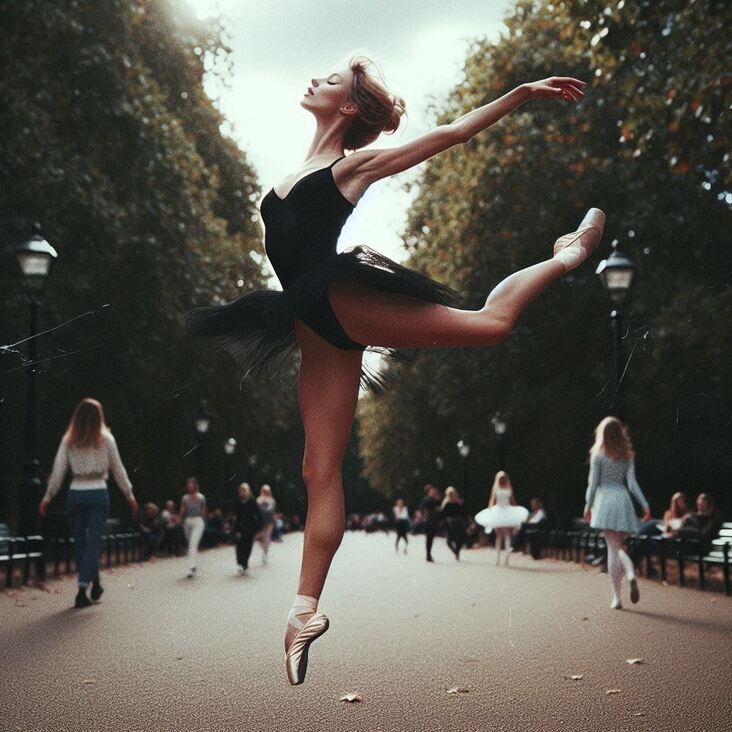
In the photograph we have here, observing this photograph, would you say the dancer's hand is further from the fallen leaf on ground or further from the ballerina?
the fallen leaf on ground

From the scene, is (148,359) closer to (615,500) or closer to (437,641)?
(615,500)

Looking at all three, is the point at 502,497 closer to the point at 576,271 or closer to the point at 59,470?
the point at 576,271

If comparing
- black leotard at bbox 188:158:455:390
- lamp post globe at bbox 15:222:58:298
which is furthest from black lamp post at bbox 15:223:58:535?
black leotard at bbox 188:158:455:390

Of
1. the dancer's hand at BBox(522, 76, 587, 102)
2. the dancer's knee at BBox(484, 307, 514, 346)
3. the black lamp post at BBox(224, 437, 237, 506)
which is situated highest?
the black lamp post at BBox(224, 437, 237, 506)

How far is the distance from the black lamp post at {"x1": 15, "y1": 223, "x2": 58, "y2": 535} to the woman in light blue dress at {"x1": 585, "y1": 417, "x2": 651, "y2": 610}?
5.57m

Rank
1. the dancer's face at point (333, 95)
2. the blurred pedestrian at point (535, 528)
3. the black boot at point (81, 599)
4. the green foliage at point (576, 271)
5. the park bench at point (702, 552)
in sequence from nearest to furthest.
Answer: the dancer's face at point (333, 95) < the black boot at point (81, 599) < the park bench at point (702, 552) < the green foliage at point (576, 271) < the blurred pedestrian at point (535, 528)

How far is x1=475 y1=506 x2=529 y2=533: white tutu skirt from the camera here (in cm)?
2280

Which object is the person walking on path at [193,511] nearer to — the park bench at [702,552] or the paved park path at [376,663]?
the paved park path at [376,663]

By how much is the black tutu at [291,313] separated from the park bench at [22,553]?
951 cm

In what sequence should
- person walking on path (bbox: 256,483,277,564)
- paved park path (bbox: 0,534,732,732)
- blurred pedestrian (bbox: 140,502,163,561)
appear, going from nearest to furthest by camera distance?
paved park path (bbox: 0,534,732,732) < person walking on path (bbox: 256,483,277,564) < blurred pedestrian (bbox: 140,502,163,561)

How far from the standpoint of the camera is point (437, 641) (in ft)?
27.0

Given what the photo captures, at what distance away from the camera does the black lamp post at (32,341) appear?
10961 mm

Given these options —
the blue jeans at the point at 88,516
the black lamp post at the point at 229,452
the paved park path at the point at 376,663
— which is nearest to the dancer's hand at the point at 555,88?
the paved park path at the point at 376,663

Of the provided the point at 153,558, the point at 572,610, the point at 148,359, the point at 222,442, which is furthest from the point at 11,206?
the point at 222,442
